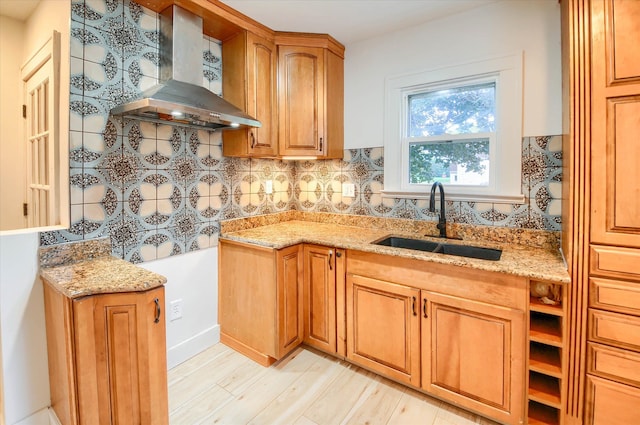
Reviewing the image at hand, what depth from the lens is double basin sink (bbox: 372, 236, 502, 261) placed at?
188cm

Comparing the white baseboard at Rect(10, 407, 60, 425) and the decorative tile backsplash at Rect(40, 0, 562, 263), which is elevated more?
the decorative tile backsplash at Rect(40, 0, 562, 263)

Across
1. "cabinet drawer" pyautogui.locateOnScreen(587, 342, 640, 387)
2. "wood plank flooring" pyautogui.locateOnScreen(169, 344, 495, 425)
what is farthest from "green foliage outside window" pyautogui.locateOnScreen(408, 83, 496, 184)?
"wood plank flooring" pyautogui.locateOnScreen(169, 344, 495, 425)

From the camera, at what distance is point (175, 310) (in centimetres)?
210

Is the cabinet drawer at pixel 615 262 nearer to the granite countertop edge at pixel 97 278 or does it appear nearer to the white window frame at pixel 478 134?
the white window frame at pixel 478 134

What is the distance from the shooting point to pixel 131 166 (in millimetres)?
1822

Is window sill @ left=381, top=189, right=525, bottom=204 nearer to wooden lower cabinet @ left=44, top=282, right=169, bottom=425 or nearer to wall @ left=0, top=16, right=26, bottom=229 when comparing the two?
wooden lower cabinet @ left=44, top=282, right=169, bottom=425

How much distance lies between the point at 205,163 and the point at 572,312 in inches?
91.9

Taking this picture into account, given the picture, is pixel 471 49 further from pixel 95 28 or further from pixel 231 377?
pixel 231 377

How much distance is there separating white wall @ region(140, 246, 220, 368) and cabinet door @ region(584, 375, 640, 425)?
7.51 feet

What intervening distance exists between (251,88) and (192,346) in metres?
1.96

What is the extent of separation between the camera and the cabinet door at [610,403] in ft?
4.11

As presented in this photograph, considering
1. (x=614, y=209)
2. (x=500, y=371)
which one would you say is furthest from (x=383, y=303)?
(x=614, y=209)

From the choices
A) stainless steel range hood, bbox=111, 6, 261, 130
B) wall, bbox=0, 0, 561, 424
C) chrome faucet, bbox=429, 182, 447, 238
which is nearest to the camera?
wall, bbox=0, 0, 561, 424

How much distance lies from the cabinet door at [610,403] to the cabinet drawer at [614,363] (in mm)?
29
